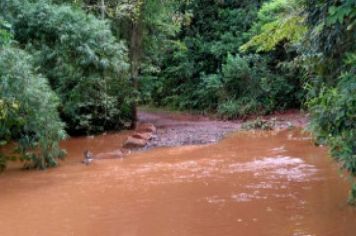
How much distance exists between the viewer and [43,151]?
12156 mm

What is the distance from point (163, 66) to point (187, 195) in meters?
17.6

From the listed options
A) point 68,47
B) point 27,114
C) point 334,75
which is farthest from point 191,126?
point 334,75

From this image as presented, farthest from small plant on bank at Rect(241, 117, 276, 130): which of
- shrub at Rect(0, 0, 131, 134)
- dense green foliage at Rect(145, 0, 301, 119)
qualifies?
shrub at Rect(0, 0, 131, 134)

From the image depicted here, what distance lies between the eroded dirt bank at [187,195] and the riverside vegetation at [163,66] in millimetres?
1197

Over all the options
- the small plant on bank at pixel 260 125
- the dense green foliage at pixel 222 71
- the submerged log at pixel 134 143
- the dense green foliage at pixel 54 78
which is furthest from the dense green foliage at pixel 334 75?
the dense green foliage at pixel 222 71

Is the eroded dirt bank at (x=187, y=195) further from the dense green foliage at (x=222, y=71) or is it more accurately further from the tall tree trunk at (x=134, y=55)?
the dense green foliage at (x=222, y=71)

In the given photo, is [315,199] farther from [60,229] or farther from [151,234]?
[60,229]

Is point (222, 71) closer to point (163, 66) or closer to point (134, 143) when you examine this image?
point (163, 66)

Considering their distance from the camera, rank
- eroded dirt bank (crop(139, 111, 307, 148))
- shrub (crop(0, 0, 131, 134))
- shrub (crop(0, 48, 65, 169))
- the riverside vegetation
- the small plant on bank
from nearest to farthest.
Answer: the riverside vegetation → shrub (crop(0, 48, 65, 169)) → shrub (crop(0, 0, 131, 134)) → eroded dirt bank (crop(139, 111, 307, 148)) → the small plant on bank

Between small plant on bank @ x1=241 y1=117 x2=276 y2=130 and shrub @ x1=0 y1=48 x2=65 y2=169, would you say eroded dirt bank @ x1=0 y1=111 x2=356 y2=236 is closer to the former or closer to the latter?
shrub @ x1=0 y1=48 x2=65 y2=169

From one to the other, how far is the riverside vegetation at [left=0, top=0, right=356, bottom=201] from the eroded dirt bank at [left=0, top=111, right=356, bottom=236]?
3.93ft

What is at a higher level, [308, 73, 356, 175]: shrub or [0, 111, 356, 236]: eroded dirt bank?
[308, 73, 356, 175]: shrub

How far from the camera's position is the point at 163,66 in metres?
26.3

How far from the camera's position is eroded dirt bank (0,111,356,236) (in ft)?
24.0
